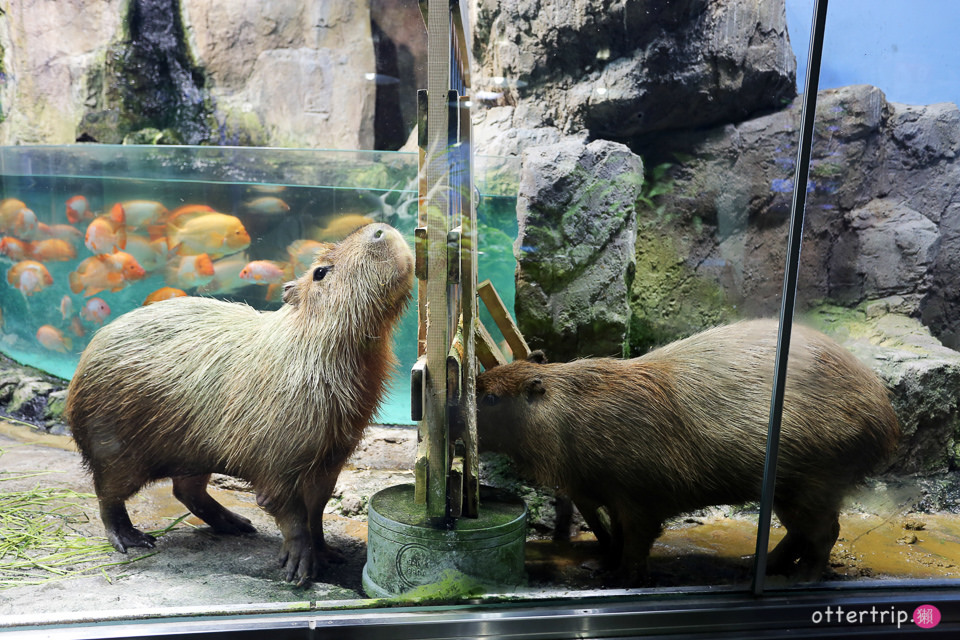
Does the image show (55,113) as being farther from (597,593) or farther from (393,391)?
(597,593)

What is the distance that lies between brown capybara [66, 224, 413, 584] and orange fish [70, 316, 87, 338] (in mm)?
51

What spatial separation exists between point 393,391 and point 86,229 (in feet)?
3.98

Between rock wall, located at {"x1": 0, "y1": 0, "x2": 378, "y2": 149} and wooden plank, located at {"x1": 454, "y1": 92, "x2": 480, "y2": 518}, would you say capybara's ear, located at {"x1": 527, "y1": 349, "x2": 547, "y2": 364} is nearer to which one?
wooden plank, located at {"x1": 454, "y1": 92, "x2": 480, "y2": 518}

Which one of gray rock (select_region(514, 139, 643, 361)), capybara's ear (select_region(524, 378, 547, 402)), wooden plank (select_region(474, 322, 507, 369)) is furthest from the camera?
wooden plank (select_region(474, 322, 507, 369))

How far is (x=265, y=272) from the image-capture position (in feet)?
7.64

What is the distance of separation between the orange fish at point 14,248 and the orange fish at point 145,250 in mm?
380

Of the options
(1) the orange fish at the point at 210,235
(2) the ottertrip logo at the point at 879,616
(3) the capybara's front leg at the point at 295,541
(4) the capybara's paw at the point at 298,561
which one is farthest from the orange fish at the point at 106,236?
(2) the ottertrip logo at the point at 879,616

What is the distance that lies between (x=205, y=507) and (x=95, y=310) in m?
0.79

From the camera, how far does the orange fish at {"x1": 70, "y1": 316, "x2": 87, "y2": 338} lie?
2.32 metres

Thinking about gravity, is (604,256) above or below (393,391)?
above

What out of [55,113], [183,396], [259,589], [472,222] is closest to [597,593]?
[259,589]

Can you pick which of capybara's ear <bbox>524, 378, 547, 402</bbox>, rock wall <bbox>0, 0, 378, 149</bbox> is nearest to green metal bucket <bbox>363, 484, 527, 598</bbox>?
capybara's ear <bbox>524, 378, 547, 402</bbox>

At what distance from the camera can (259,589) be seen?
2.23 meters

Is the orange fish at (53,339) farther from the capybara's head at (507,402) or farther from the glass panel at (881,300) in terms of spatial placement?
the glass panel at (881,300)
